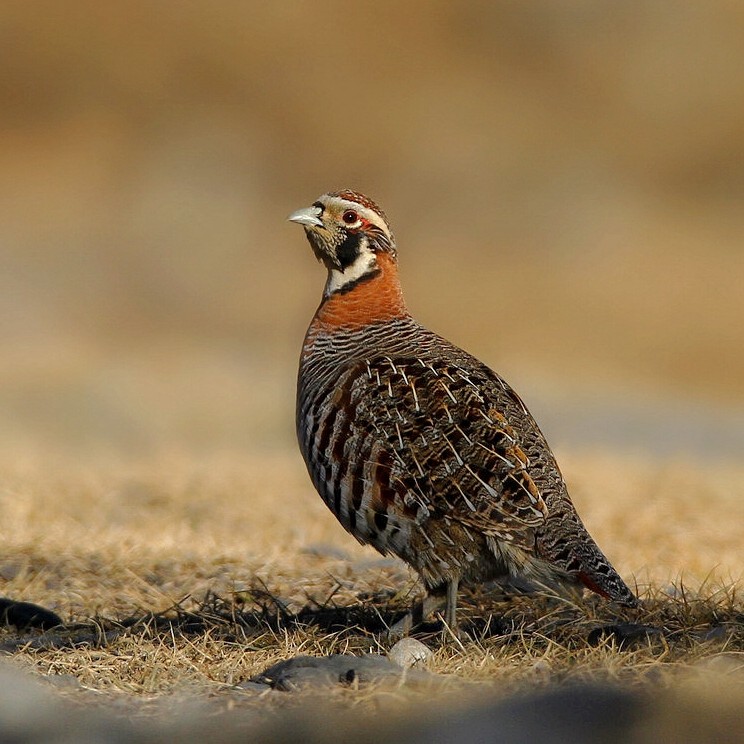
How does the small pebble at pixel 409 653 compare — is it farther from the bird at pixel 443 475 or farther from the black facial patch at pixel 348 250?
the black facial patch at pixel 348 250

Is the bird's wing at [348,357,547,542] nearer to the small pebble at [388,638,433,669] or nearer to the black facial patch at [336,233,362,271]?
the small pebble at [388,638,433,669]

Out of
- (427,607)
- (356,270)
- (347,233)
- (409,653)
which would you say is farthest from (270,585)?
(409,653)

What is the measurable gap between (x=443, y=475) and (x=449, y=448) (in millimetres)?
119

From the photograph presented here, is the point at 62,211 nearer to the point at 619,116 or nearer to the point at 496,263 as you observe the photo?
the point at 496,263

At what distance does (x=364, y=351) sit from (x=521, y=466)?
0.99m

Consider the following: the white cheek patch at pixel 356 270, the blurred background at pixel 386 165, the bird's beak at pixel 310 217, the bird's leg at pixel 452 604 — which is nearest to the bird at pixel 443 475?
the bird's leg at pixel 452 604

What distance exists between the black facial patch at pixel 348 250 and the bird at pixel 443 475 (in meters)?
0.63

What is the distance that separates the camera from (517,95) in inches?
1201

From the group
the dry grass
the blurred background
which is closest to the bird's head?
the dry grass

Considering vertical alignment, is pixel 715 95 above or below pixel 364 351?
above

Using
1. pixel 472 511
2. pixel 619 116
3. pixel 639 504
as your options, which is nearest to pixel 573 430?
pixel 639 504

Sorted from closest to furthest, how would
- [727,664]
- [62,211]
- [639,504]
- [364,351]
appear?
[727,664] < [364,351] < [639,504] < [62,211]

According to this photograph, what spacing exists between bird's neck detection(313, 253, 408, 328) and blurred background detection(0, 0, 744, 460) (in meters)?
16.2

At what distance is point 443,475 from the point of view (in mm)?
4883
